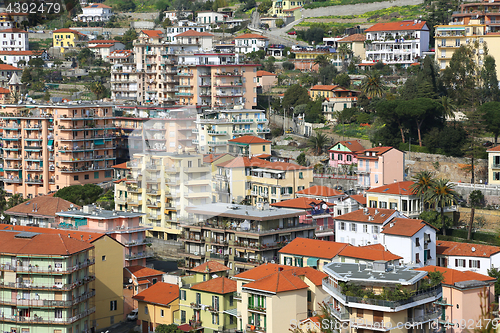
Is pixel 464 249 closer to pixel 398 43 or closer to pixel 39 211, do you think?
pixel 39 211

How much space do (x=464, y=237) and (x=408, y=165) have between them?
7436 millimetres

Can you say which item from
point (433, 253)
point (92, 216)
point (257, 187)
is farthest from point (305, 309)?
point (257, 187)

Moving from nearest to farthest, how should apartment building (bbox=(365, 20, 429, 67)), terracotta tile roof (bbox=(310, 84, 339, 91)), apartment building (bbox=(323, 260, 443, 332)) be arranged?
apartment building (bbox=(323, 260, 443, 332)), terracotta tile roof (bbox=(310, 84, 339, 91)), apartment building (bbox=(365, 20, 429, 67))

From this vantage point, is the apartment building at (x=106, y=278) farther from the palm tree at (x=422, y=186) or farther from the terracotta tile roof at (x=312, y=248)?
the palm tree at (x=422, y=186)

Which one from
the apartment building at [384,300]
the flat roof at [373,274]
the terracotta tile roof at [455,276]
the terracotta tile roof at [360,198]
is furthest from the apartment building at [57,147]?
the apartment building at [384,300]

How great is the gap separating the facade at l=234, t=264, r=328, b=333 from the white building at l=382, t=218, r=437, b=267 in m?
6.34

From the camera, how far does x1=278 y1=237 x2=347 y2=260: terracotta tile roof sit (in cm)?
2666

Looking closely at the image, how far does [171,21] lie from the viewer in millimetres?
88750

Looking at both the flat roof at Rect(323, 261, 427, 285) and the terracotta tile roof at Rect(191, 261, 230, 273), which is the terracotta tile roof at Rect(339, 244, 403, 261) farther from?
the flat roof at Rect(323, 261, 427, 285)

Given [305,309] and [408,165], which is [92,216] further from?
[408,165]

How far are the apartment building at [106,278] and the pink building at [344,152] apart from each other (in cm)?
1728

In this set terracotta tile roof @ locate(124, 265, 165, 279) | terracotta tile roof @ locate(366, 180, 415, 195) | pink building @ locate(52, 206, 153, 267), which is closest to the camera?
terracotta tile roof @ locate(124, 265, 165, 279)

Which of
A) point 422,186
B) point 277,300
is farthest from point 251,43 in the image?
point 277,300

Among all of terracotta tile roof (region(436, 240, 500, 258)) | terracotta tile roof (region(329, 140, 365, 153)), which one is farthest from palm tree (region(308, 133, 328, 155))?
terracotta tile roof (region(436, 240, 500, 258))
